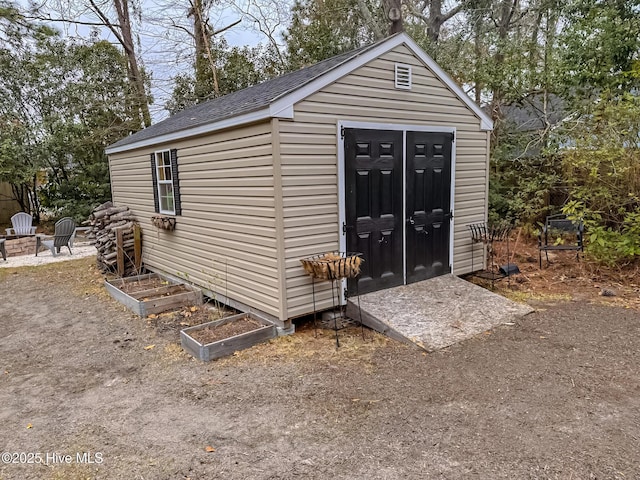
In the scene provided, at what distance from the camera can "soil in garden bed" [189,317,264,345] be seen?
4.36m

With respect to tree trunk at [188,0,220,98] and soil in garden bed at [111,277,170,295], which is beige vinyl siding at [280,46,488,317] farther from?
tree trunk at [188,0,220,98]

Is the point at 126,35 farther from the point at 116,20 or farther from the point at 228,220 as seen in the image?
the point at 228,220

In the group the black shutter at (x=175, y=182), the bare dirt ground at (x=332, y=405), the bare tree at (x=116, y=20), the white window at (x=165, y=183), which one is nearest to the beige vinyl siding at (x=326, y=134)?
the bare dirt ground at (x=332, y=405)

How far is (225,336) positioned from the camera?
4.43 m

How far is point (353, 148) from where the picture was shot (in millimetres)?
4762

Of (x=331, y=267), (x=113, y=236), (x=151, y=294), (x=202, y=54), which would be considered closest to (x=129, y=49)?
(x=202, y=54)

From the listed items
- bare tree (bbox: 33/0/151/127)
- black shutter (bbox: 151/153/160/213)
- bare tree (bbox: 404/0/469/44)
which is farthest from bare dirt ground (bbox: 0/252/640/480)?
bare tree (bbox: 404/0/469/44)

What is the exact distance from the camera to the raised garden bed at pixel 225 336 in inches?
161

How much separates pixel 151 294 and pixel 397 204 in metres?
3.77

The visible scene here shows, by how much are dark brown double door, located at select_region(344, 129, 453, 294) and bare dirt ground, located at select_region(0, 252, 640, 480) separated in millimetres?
1132

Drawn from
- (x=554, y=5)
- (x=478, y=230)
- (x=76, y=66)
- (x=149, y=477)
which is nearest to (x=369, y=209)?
(x=478, y=230)

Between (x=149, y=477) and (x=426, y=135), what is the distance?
15.4ft

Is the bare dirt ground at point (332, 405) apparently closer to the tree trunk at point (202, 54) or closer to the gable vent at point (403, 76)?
the gable vent at point (403, 76)

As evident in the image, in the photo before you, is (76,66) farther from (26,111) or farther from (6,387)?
(6,387)
